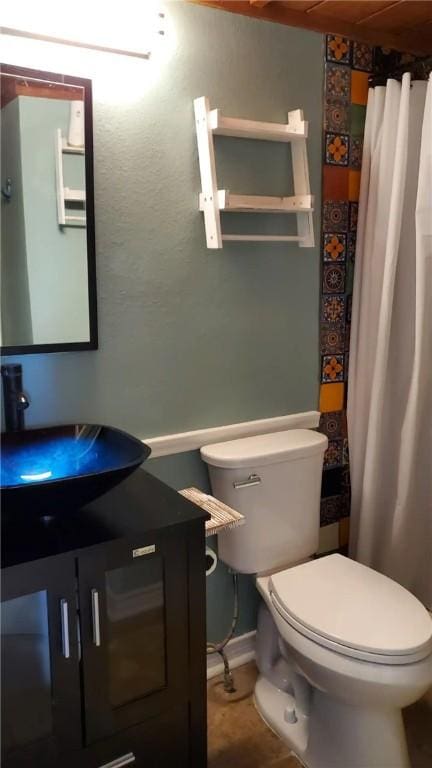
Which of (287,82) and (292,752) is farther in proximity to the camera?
(287,82)

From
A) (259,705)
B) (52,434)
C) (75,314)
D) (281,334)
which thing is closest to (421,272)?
(281,334)

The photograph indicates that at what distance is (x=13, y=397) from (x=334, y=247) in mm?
1214

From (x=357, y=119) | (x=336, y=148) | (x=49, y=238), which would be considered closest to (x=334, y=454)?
(x=336, y=148)

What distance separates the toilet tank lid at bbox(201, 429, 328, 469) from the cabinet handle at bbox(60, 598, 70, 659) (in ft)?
2.26

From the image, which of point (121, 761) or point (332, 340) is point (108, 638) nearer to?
point (121, 761)

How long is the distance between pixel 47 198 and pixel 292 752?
1686 millimetres

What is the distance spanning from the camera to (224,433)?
1944 millimetres

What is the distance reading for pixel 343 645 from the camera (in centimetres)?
151

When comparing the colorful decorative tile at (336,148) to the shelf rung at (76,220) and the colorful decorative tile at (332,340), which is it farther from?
the shelf rung at (76,220)

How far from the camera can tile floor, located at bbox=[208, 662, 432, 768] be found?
176 cm

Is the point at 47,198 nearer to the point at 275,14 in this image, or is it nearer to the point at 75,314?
the point at 75,314

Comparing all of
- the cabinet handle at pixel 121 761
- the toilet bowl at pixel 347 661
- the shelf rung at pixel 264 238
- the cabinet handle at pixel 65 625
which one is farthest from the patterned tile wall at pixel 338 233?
the cabinet handle at pixel 65 625

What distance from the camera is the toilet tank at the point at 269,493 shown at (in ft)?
6.01

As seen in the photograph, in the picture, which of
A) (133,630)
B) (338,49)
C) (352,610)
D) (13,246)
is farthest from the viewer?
(338,49)
